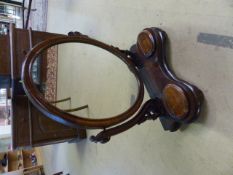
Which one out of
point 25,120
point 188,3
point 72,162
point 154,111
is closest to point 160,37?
point 188,3

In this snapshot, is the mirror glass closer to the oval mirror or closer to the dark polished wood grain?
the oval mirror

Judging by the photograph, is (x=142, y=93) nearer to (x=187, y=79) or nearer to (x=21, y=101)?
(x=187, y=79)

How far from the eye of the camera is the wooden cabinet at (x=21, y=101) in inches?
47.4

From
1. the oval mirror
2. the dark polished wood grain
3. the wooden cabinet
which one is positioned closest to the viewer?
the dark polished wood grain

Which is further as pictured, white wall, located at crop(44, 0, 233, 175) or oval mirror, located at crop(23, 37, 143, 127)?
oval mirror, located at crop(23, 37, 143, 127)

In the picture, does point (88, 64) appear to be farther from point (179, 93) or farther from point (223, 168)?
point (223, 168)

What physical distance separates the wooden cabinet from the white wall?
34 cm

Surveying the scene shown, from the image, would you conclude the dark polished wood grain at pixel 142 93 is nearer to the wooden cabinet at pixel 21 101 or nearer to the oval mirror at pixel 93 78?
the oval mirror at pixel 93 78

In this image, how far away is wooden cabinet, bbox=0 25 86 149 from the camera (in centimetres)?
120

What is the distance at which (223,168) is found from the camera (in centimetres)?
67

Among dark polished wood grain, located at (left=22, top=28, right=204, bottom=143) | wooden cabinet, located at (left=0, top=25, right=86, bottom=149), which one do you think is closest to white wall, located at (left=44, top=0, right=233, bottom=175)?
dark polished wood grain, located at (left=22, top=28, right=204, bottom=143)

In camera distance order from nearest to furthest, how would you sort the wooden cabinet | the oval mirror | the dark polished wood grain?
the dark polished wood grain
the oval mirror
the wooden cabinet

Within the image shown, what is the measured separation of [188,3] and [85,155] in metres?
1.20

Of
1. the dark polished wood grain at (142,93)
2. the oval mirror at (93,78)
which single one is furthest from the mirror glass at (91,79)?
the dark polished wood grain at (142,93)
